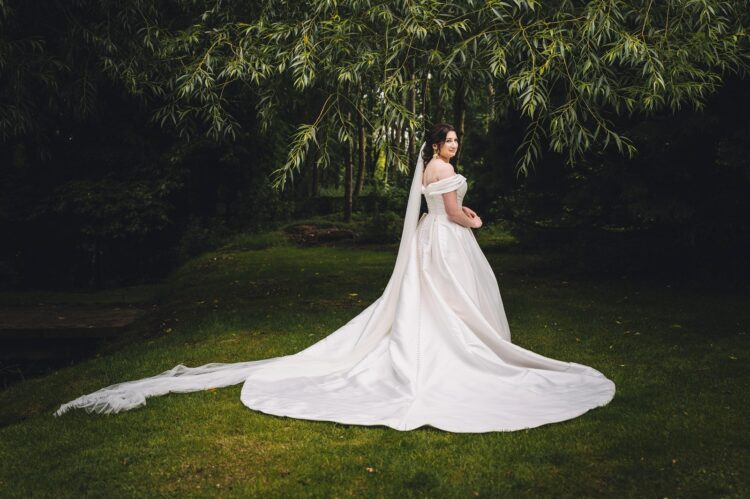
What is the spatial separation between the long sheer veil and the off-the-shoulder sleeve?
14 cm

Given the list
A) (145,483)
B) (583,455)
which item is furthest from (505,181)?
(145,483)

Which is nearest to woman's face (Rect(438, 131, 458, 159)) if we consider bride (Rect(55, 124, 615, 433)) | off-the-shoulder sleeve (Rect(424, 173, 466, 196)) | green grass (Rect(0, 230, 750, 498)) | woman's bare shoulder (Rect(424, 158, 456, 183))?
bride (Rect(55, 124, 615, 433))

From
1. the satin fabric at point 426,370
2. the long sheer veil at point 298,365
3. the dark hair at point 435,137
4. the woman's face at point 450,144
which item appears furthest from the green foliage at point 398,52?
the satin fabric at point 426,370

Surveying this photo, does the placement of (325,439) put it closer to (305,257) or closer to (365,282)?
(365,282)

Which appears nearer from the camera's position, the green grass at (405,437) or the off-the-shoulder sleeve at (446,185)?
the green grass at (405,437)

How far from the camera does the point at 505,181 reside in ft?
39.2

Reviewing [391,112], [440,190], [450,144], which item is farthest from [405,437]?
[391,112]

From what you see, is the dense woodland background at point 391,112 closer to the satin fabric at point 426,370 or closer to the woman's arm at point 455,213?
the woman's arm at point 455,213

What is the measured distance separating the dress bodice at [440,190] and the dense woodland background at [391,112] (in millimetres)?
363

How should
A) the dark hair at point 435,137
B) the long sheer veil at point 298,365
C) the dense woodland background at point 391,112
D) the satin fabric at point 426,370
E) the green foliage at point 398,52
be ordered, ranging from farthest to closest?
the dense woodland background at point 391,112 < the dark hair at point 435,137 < the green foliage at point 398,52 < the long sheer veil at point 298,365 < the satin fabric at point 426,370

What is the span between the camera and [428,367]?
5492mm

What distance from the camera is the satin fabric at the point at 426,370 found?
195 inches

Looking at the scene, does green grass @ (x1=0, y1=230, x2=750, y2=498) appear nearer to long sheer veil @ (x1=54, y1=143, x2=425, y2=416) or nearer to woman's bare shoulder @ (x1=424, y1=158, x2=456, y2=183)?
long sheer veil @ (x1=54, y1=143, x2=425, y2=416)

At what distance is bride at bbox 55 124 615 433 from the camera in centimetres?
497
